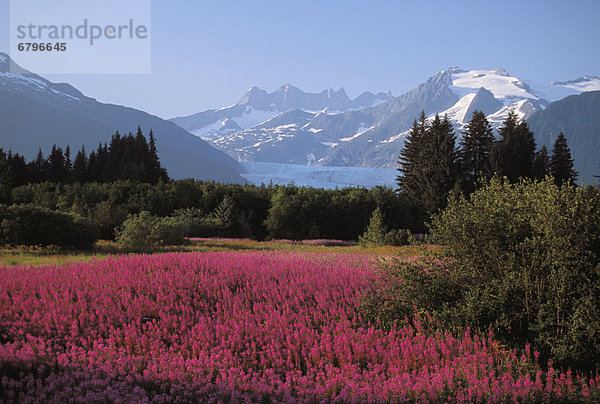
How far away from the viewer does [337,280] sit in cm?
935

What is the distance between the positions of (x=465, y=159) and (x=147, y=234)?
5899 centimetres

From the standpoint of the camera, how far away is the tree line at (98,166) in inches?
3019

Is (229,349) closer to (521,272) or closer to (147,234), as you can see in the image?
(521,272)

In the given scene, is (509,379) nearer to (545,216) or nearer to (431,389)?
(431,389)

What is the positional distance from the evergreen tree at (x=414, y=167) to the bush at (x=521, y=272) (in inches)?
2261

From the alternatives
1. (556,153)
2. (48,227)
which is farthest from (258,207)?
(556,153)

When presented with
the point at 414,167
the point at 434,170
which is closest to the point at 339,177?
the point at 414,167

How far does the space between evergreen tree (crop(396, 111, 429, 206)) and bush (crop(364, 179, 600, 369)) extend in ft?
188

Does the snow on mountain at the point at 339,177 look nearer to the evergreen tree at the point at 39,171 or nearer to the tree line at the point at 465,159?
the tree line at the point at 465,159

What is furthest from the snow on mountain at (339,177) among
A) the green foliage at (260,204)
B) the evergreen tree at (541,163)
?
the green foliage at (260,204)

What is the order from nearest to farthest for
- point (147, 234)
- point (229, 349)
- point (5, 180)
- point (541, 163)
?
point (229, 349), point (147, 234), point (5, 180), point (541, 163)

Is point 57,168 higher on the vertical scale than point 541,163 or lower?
higher

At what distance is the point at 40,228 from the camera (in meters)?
17.0

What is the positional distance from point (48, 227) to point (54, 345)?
1269 centimetres
